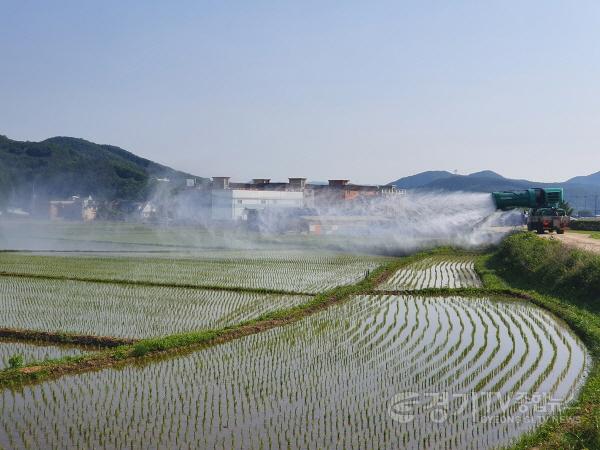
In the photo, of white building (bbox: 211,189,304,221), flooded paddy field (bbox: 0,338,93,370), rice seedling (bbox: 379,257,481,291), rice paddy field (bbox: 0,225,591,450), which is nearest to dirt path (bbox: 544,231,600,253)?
rice seedling (bbox: 379,257,481,291)

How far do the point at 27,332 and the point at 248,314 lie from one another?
16.2 feet

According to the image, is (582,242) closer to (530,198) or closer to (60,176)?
(530,198)

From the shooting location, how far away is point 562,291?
57.4ft

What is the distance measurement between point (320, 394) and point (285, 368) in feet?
4.94

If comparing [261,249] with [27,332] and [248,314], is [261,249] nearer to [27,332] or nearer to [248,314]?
[248,314]

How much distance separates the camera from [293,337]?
12438 mm

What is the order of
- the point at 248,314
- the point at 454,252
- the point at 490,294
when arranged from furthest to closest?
the point at 454,252 < the point at 490,294 < the point at 248,314

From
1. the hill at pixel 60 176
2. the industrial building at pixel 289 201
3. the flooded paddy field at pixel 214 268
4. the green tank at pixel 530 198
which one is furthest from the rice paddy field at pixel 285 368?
the hill at pixel 60 176

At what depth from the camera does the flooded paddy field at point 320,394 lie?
7.11 metres

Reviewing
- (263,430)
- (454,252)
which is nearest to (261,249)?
(454,252)

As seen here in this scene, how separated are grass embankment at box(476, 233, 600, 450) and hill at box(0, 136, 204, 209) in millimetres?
74575

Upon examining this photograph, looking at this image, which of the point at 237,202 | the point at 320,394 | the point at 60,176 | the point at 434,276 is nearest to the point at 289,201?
the point at 237,202

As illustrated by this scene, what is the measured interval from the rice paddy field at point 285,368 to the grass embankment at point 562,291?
1.16ft

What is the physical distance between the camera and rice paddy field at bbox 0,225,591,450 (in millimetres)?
7270
